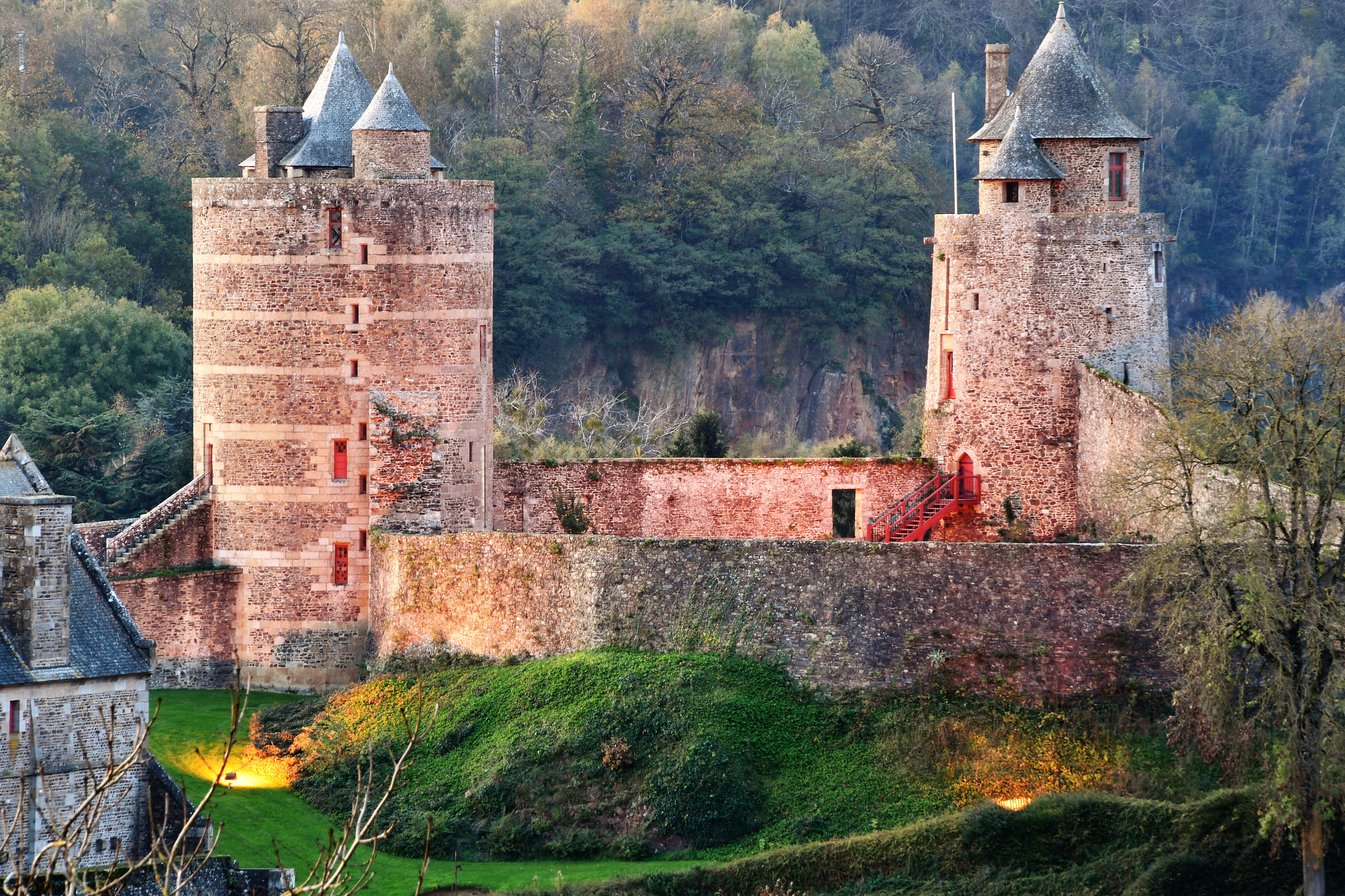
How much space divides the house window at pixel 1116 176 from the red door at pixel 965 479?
5.75 m


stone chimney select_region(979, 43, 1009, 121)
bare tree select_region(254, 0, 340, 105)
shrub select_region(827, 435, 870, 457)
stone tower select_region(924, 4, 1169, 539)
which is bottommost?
shrub select_region(827, 435, 870, 457)

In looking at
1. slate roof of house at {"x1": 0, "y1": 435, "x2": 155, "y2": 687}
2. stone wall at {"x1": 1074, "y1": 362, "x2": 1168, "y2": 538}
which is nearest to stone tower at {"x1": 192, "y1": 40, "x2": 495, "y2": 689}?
slate roof of house at {"x1": 0, "y1": 435, "x2": 155, "y2": 687}

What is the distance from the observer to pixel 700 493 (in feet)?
142

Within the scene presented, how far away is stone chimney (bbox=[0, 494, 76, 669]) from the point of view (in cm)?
2975

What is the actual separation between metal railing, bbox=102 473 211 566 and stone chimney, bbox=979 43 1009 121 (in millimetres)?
17413

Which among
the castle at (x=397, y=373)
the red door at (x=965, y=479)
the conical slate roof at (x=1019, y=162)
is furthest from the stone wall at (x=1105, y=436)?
the conical slate roof at (x=1019, y=162)

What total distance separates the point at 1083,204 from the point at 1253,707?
12.6m

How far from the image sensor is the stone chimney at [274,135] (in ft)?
136

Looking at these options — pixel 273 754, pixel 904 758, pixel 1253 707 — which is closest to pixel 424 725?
pixel 273 754

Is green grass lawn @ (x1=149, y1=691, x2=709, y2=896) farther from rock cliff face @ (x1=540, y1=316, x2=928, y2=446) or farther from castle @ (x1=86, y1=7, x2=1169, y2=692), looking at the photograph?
rock cliff face @ (x1=540, y1=316, x2=928, y2=446)

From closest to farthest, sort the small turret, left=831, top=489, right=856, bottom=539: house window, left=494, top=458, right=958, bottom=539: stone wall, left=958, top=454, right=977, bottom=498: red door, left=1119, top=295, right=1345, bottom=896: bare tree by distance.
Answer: left=1119, top=295, right=1345, bottom=896: bare tree
the small turret
left=958, top=454, right=977, bottom=498: red door
left=494, top=458, right=958, bottom=539: stone wall
left=831, top=489, right=856, bottom=539: house window

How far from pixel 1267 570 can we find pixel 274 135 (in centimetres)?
2176

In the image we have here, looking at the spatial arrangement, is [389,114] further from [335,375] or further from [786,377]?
[786,377]

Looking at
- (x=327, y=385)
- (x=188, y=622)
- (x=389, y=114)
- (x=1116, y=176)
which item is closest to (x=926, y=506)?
(x=1116, y=176)
